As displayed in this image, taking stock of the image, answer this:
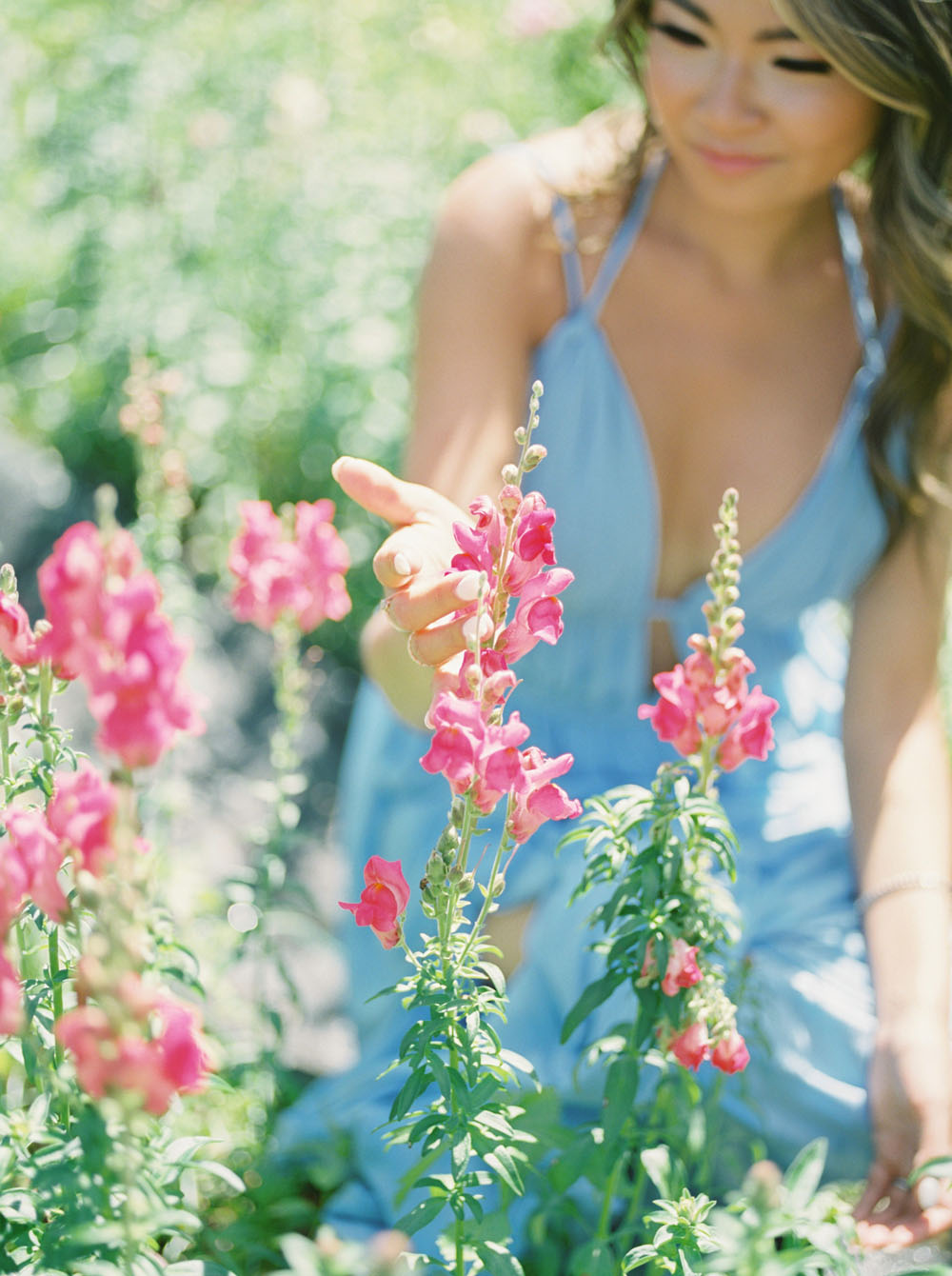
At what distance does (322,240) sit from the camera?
356 centimetres

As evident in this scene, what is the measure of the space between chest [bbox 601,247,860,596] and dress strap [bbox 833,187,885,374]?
0.09 meters

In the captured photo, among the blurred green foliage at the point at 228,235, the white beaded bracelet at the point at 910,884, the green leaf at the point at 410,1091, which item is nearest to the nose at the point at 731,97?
the white beaded bracelet at the point at 910,884

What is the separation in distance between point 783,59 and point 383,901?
3.78ft

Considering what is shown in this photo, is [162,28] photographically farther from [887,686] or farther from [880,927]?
[880,927]

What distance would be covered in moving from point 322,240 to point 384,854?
194 centimetres

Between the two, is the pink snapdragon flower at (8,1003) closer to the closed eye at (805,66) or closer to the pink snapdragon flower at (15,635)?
the pink snapdragon flower at (15,635)

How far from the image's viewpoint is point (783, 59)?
1644 millimetres

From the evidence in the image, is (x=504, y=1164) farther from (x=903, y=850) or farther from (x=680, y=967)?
(x=903, y=850)

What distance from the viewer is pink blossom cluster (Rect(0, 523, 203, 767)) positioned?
73 cm

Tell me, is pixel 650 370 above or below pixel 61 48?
above

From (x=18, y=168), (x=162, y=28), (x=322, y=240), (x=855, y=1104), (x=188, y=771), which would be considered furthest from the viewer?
(x=162, y=28)

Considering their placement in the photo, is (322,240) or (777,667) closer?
(777,667)

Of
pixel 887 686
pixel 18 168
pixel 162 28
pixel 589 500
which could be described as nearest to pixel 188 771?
pixel 589 500

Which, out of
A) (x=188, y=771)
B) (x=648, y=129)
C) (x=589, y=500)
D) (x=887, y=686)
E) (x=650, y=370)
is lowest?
(x=188, y=771)
